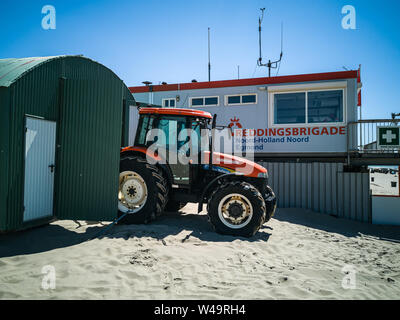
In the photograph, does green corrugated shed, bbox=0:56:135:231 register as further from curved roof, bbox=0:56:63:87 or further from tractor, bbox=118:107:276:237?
tractor, bbox=118:107:276:237

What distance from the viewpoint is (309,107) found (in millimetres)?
9828

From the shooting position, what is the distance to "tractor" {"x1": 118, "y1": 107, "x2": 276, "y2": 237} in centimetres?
584

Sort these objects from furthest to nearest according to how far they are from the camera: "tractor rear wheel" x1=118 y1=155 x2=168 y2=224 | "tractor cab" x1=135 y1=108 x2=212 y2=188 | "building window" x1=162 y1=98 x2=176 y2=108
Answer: "building window" x1=162 y1=98 x2=176 y2=108 → "tractor cab" x1=135 y1=108 x2=212 y2=188 → "tractor rear wheel" x1=118 y1=155 x2=168 y2=224

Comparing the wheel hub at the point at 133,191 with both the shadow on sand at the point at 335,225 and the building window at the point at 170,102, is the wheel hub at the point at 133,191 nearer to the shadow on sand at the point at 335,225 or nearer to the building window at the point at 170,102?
the shadow on sand at the point at 335,225

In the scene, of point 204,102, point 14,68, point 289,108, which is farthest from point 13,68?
point 289,108

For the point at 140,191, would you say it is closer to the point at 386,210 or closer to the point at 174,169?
the point at 174,169

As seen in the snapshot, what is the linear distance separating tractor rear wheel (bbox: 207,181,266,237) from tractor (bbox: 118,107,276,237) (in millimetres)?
227

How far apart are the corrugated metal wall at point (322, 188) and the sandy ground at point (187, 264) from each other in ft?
9.24

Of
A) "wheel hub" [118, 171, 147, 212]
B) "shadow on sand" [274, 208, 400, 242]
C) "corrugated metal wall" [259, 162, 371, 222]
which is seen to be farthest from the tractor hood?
"corrugated metal wall" [259, 162, 371, 222]

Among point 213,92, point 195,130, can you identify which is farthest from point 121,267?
point 213,92

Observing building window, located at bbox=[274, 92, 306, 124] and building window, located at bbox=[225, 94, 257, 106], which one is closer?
building window, located at bbox=[274, 92, 306, 124]

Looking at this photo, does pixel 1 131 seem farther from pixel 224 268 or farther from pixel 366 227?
pixel 366 227

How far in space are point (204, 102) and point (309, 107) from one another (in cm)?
391

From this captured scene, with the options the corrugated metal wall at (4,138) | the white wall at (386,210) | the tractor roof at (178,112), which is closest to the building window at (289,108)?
the white wall at (386,210)
